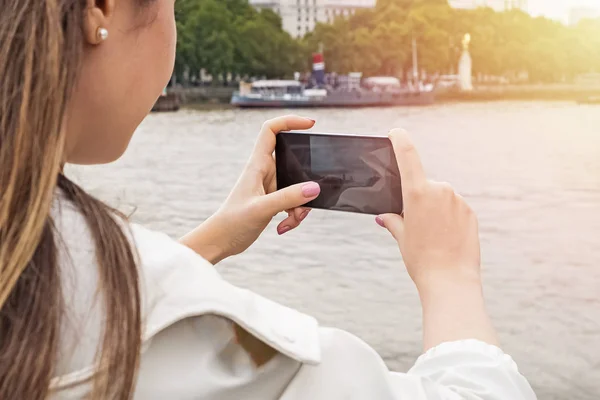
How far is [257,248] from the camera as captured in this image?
15.5 feet

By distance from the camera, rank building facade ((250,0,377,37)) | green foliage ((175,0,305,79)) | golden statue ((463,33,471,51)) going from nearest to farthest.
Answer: green foliage ((175,0,305,79)), golden statue ((463,33,471,51)), building facade ((250,0,377,37))

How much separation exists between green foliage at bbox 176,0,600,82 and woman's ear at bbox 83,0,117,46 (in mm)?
17610

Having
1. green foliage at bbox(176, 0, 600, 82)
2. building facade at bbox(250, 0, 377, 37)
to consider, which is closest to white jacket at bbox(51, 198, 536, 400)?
green foliage at bbox(176, 0, 600, 82)

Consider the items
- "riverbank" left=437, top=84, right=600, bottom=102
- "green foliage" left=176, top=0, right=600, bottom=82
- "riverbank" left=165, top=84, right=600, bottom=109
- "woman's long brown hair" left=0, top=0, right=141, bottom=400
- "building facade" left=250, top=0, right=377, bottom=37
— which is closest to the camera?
"woman's long brown hair" left=0, top=0, right=141, bottom=400

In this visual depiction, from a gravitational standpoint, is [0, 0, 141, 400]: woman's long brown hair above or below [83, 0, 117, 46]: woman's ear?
below

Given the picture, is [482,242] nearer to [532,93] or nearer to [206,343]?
[206,343]

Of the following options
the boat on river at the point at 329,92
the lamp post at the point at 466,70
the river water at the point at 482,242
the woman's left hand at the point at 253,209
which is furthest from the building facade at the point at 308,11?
the woman's left hand at the point at 253,209

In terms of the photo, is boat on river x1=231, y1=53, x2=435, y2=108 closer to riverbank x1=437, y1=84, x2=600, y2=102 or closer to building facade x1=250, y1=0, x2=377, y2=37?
riverbank x1=437, y1=84, x2=600, y2=102

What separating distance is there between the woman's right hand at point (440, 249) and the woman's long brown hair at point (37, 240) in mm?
154

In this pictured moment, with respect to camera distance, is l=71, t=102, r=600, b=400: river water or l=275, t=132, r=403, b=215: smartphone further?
l=71, t=102, r=600, b=400: river water

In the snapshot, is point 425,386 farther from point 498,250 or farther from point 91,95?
point 498,250

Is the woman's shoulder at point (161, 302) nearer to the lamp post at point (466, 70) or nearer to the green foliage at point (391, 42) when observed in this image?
the green foliage at point (391, 42)

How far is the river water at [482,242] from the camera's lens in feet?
9.77

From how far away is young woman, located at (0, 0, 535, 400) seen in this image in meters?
0.32
